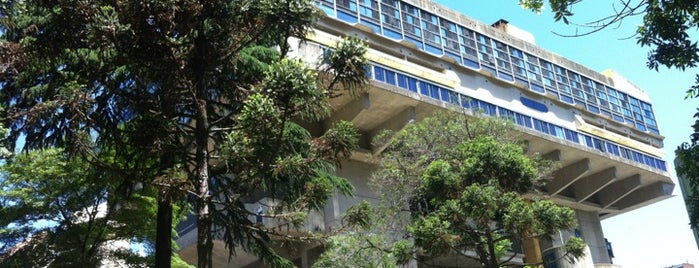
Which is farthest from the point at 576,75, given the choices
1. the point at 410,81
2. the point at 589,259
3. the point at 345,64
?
the point at 345,64

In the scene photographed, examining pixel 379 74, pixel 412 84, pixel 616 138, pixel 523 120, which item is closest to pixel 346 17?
pixel 379 74

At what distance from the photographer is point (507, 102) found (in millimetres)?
37531

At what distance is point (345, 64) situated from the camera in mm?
7926

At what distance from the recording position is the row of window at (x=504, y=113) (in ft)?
100

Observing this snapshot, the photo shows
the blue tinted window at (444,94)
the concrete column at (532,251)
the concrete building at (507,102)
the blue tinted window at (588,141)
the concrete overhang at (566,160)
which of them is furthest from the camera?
the blue tinted window at (588,141)

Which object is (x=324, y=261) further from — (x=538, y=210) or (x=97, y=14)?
(x=97, y=14)

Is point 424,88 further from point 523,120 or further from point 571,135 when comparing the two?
point 571,135

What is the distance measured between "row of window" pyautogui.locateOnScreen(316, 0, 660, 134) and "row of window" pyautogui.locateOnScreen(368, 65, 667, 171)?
255 cm

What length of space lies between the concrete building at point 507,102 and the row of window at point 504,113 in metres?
0.07

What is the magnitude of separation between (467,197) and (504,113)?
21590 millimetres

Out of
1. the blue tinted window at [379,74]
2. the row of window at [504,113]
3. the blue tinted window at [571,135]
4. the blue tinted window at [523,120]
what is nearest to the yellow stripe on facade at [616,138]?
the row of window at [504,113]

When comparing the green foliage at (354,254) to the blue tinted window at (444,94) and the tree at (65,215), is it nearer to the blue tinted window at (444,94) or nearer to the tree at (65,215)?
the tree at (65,215)

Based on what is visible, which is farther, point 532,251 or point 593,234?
point 593,234

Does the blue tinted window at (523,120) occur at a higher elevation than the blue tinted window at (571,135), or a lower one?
higher
